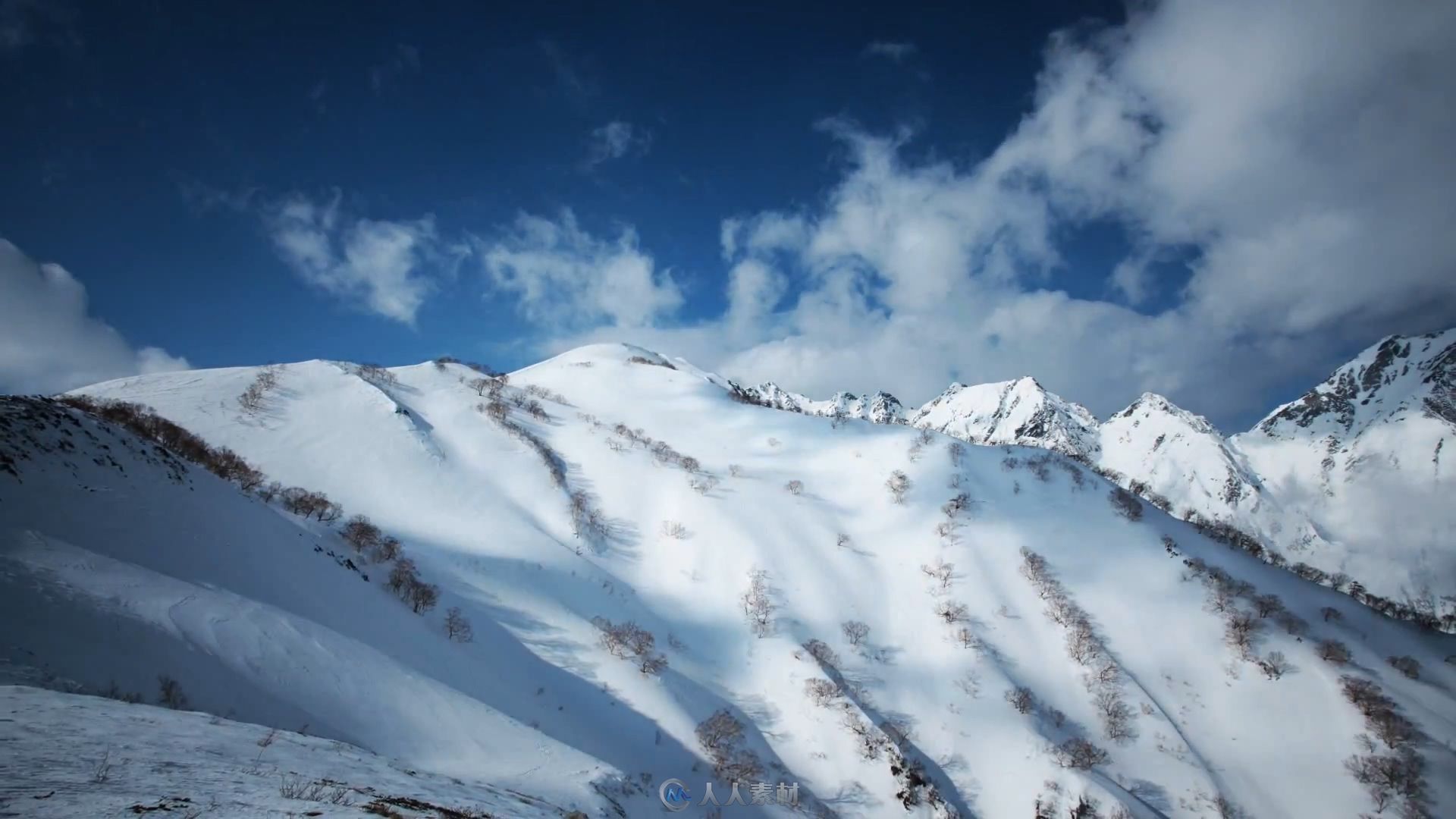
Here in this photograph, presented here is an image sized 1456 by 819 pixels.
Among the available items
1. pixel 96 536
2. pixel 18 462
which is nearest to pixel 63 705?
pixel 96 536

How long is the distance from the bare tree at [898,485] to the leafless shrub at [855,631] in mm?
14122

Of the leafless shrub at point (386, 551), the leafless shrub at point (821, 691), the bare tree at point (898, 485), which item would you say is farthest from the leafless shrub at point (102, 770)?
the bare tree at point (898, 485)

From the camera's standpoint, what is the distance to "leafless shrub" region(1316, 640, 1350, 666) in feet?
105

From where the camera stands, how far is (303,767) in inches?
284

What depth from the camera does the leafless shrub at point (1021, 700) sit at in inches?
1167

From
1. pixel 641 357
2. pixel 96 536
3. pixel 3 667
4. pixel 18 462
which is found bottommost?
pixel 3 667

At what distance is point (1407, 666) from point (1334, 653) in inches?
241

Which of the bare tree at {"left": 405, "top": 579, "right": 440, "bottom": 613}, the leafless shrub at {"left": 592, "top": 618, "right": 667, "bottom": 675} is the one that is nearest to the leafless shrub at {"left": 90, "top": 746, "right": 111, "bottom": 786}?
the bare tree at {"left": 405, "top": 579, "right": 440, "bottom": 613}

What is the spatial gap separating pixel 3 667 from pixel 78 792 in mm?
6420

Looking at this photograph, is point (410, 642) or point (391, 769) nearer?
point (391, 769)

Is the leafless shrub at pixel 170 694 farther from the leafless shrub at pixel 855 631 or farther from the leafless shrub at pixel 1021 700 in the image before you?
the leafless shrub at pixel 1021 700

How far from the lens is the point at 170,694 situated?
10133 mm

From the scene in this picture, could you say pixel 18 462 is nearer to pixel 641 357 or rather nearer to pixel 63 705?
pixel 63 705

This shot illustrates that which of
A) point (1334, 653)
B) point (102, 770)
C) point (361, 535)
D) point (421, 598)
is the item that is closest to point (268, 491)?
point (361, 535)
